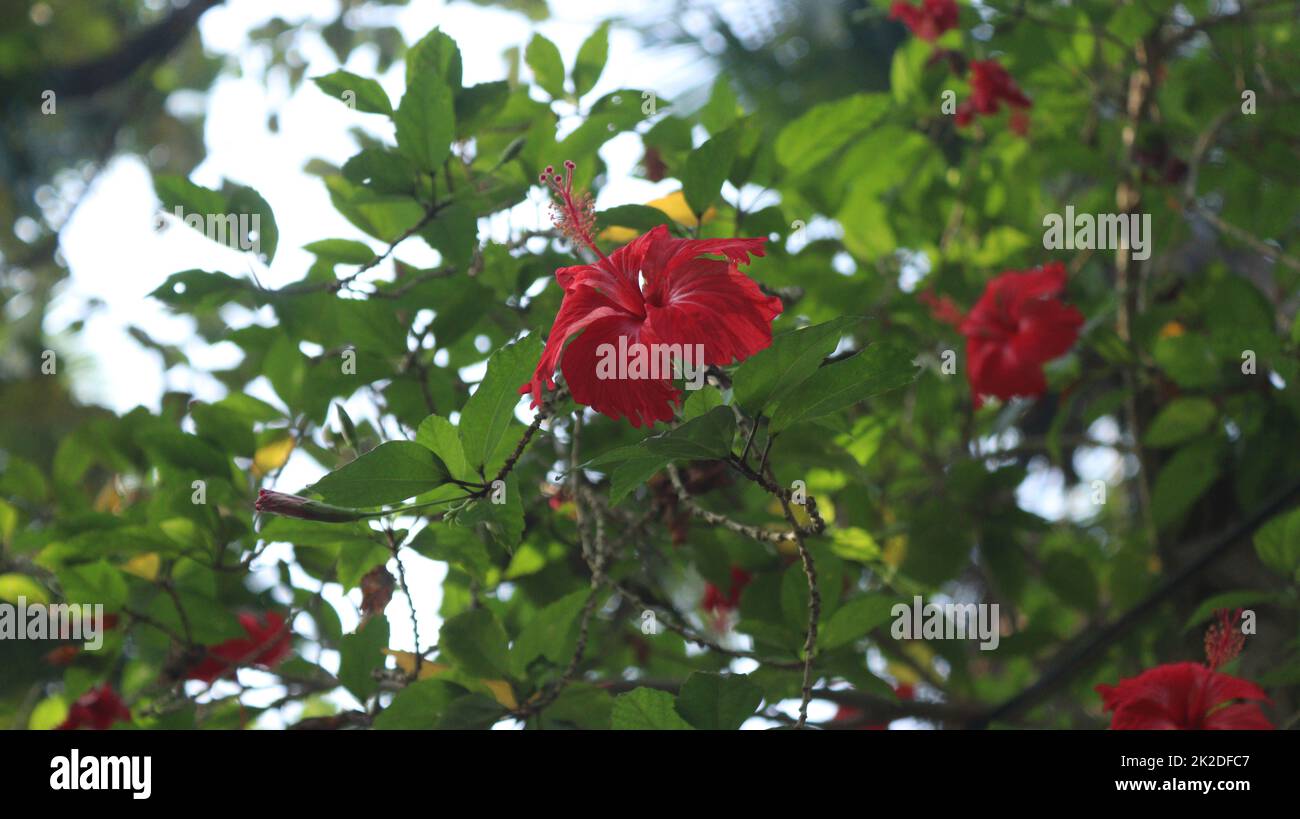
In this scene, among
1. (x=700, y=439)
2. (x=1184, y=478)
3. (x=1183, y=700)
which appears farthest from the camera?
(x=1184, y=478)

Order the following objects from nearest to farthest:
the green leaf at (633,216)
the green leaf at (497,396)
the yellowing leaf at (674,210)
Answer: the green leaf at (497,396) → the green leaf at (633,216) → the yellowing leaf at (674,210)

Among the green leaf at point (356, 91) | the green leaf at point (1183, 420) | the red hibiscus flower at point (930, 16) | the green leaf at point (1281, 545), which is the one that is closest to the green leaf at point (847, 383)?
the green leaf at point (356, 91)

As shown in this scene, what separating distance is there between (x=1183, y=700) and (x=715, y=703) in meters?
0.48

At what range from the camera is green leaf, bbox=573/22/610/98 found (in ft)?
4.69

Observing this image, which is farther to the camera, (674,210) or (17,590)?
(17,590)

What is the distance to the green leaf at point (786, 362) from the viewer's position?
0.79 m

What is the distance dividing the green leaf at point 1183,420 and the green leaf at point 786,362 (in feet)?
3.19

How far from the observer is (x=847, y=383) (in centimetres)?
82

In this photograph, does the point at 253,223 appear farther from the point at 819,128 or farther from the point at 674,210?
the point at 819,128

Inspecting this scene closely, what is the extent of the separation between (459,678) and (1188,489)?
1108 mm

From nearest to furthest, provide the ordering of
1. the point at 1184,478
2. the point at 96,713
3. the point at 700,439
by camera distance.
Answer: the point at 700,439, the point at 96,713, the point at 1184,478

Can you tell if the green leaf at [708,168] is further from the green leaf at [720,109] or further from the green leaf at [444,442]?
the green leaf at [444,442]

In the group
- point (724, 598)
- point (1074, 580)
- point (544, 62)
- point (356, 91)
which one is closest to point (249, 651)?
point (724, 598)
